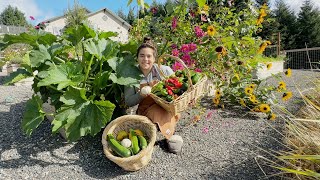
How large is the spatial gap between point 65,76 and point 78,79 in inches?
3.8

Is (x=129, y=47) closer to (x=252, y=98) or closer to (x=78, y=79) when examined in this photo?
(x=78, y=79)

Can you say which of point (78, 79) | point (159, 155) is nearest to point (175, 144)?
point (159, 155)

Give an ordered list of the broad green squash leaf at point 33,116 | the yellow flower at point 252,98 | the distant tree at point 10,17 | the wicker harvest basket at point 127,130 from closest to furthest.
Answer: the wicker harvest basket at point 127,130
the broad green squash leaf at point 33,116
the yellow flower at point 252,98
the distant tree at point 10,17

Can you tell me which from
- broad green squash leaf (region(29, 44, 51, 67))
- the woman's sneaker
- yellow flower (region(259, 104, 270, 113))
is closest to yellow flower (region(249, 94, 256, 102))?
yellow flower (region(259, 104, 270, 113))

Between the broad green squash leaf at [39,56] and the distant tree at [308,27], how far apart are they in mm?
14290

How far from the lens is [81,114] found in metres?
1.89

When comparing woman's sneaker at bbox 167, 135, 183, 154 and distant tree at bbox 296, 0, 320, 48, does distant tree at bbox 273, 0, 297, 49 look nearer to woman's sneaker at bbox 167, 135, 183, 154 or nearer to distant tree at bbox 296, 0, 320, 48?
distant tree at bbox 296, 0, 320, 48

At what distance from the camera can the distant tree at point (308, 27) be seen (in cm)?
1423

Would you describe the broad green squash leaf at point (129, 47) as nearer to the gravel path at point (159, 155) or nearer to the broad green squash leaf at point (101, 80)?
the broad green squash leaf at point (101, 80)

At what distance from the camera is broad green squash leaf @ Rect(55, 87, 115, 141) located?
72.9 inches

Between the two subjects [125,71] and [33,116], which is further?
[125,71]

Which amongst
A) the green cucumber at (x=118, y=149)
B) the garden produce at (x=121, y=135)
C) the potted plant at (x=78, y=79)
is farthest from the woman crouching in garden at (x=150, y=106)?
the green cucumber at (x=118, y=149)

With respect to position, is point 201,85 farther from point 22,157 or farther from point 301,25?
point 301,25

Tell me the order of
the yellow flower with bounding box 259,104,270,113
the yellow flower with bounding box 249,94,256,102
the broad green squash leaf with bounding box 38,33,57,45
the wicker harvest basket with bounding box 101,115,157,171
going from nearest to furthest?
the wicker harvest basket with bounding box 101,115,157,171, the broad green squash leaf with bounding box 38,33,57,45, the yellow flower with bounding box 259,104,270,113, the yellow flower with bounding box 249,94,256,102
